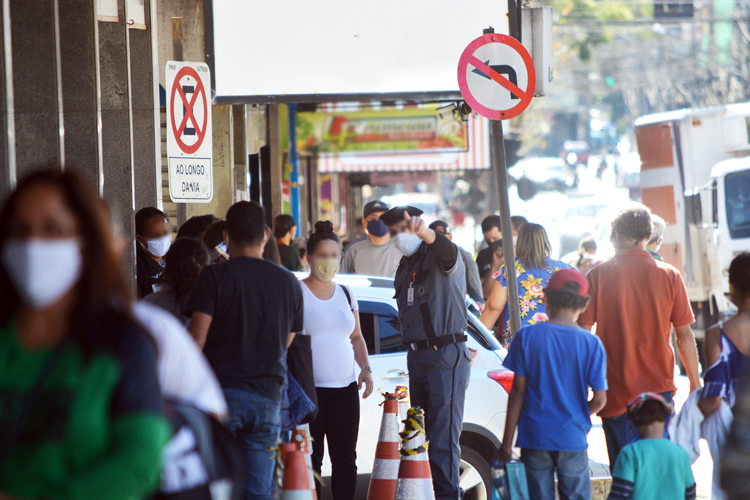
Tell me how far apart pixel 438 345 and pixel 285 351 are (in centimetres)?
151

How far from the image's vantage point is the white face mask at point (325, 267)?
18.3 ft

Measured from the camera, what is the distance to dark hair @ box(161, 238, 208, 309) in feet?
15.9

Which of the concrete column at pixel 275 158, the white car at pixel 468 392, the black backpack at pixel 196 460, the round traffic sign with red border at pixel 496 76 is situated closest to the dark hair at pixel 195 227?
the white car at pixel 468 392

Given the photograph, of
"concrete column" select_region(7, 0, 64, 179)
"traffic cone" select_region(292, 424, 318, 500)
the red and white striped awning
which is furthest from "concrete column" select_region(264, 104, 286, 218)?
"traffic cone" select_region(292, 424, 318, 500)

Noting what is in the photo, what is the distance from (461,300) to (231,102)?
140 inches

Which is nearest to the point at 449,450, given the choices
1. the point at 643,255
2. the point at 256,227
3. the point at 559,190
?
the point at 643,255

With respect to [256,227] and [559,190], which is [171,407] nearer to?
[256,227]

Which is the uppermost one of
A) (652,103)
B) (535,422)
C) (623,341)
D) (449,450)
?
(652,103)

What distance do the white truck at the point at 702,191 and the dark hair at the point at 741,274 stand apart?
9995mm

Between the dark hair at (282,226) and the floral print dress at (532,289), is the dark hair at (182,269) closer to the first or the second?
the floral print dress at (532,289)

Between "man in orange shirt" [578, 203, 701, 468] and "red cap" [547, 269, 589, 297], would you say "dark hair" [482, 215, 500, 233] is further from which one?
"red cap" [547, 269, 589, 297]

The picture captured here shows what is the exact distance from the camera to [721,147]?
1536 cm

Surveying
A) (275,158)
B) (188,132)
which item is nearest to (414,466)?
(188,132)

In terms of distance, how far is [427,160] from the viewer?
18.9m
